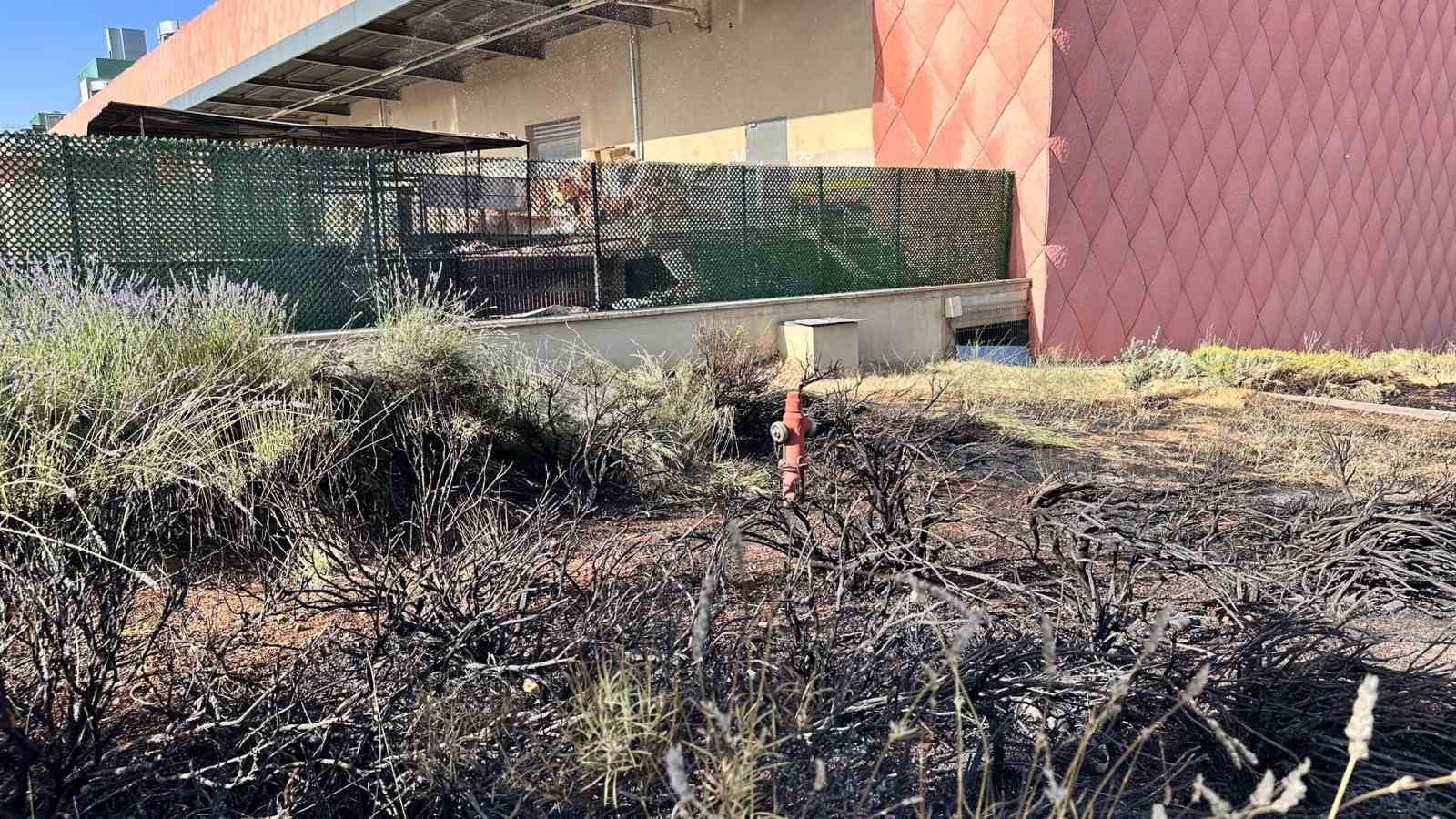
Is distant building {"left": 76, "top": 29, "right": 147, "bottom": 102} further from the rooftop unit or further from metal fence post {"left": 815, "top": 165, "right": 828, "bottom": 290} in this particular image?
metal fence post {"left": 815, "top": 165, "right": 828, "bottom": 290}

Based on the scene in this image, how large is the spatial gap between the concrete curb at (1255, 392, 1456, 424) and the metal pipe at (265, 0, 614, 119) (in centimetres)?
1217

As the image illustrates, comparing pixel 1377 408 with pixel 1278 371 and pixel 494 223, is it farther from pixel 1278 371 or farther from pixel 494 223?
pixel 494 223

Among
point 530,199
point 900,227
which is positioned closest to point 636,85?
point 900,227

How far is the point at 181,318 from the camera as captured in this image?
5.05m

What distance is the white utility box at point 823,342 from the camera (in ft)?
36.7

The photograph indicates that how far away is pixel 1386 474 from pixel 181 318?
7107mm

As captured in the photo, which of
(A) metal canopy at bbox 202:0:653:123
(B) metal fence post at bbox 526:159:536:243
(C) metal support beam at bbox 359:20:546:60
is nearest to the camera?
(B) metal fence post at bbox 526:159:536:243

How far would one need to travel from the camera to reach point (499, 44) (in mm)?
21219

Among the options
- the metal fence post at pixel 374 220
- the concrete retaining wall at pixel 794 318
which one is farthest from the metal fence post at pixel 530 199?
the metal fence post at pixel 374 220

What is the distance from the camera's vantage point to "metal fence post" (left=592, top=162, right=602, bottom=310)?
10.1 m

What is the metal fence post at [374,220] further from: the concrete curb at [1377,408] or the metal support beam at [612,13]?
the metal support beam at [612,13]

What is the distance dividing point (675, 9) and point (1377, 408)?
43.0 ft

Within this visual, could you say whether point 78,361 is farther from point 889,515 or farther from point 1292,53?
point 1292,53

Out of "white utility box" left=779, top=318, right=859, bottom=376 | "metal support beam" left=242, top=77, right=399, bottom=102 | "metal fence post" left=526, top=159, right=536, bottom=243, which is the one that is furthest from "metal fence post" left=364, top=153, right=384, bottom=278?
"metal support beam" left=242, top=77, right=399, bottom=102
